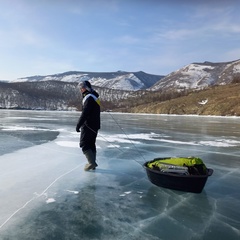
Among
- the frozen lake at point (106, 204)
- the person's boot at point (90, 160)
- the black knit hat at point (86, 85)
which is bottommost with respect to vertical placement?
the frozen lake at point (106, 204)

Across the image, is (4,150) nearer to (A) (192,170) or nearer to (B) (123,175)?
(B) (123,175)

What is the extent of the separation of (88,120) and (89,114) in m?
0.15

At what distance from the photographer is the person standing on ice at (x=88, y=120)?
21.4 feet

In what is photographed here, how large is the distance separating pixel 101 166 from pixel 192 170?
295 centimetres

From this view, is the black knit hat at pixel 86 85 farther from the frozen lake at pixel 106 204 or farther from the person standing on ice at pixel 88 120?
the frozen lake at pixel 106 204

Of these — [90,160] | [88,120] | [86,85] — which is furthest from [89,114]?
[90,160]

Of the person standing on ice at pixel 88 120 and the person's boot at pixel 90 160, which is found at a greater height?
the person standing on ice at pixel 88 120

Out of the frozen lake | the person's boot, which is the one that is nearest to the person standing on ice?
the person's boot

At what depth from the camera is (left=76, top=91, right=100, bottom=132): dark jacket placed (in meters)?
6.52

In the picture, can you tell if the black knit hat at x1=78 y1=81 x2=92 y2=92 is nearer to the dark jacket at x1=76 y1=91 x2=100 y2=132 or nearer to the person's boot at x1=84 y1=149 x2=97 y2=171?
the dark jacket at x1=76 y1=91 x2=100 y2=132

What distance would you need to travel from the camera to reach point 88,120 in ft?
21.9

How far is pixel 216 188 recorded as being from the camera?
18.4ft

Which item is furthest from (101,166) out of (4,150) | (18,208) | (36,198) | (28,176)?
(4,150)

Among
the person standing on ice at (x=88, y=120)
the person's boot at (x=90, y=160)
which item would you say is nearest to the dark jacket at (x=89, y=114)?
the person standing on ice at (x=88, y=120)
